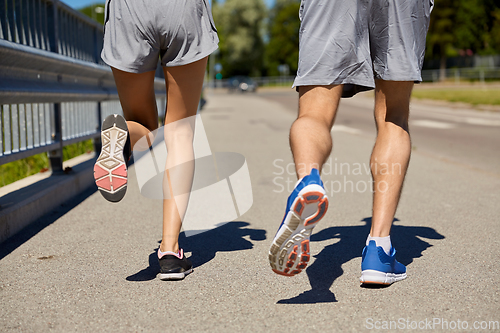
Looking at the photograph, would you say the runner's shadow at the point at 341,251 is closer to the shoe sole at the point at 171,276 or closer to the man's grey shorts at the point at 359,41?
the shoe sole at the point at 171,276

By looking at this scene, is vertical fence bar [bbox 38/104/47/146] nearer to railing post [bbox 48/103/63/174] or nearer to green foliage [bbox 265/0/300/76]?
railing post [bbox 48/103/63/174]

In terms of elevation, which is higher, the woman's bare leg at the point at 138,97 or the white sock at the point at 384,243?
the woman's bare leg at the point at 138,97

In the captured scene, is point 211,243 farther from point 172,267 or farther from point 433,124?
point 433,124

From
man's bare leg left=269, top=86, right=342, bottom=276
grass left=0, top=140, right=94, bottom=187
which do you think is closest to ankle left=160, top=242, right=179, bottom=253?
man's bare leg left=269, top=86, right=342, bottom=276

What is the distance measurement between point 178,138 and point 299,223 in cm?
95

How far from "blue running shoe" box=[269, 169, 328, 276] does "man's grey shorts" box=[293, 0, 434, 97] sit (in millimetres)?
527

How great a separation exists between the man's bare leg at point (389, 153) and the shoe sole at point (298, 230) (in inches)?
23.8

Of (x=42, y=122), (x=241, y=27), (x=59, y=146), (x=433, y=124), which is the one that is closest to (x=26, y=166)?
(x=59, y=146)

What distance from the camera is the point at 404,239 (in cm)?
342

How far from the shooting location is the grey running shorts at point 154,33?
2627 mm

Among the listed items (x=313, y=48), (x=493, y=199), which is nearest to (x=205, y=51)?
(x=313, y=48)

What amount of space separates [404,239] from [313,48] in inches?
60.0

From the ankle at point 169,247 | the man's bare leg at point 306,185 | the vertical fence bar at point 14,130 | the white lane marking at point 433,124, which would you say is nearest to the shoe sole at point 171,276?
the ankle at point 169,247

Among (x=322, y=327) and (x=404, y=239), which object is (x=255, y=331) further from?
(x=404, y=239)
